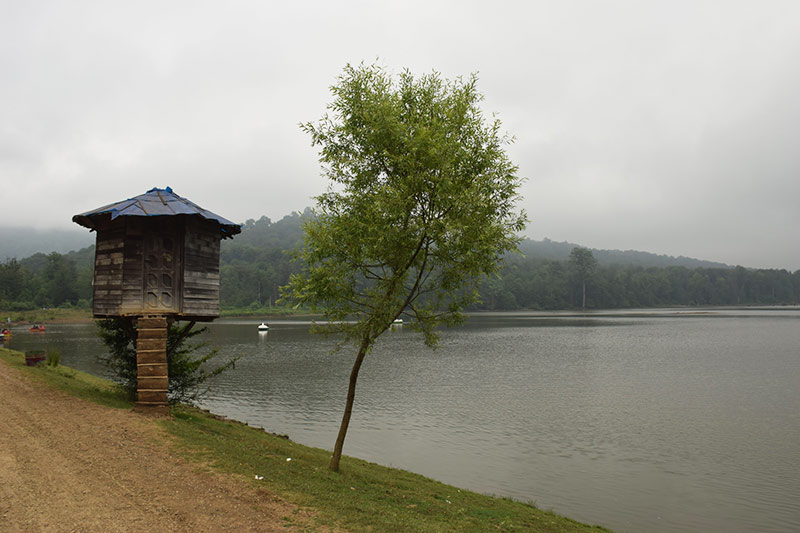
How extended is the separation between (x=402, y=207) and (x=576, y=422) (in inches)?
822

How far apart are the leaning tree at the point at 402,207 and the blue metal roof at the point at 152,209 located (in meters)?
6.36

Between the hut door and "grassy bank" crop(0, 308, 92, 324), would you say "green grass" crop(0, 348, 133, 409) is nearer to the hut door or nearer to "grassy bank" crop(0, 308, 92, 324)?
the hut door

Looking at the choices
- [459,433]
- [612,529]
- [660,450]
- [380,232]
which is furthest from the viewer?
[459,433]

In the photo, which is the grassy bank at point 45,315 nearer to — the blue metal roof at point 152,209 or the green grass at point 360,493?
the blue metal roof at point 152,209

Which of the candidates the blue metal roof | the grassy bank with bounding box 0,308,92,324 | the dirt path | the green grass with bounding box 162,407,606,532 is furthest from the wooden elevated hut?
the grassy bank with bounding box 0,308,92,324

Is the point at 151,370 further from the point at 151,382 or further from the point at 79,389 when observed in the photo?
the point at 79,389

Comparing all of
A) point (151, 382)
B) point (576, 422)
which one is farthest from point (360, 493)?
point (576, 422)

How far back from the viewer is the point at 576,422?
28703 millimetres

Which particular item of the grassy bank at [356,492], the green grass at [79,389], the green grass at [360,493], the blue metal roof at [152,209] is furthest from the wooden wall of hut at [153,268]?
the green grass at [360,493]

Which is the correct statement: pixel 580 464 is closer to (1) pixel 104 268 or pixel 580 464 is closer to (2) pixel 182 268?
(2) pixel 182 268

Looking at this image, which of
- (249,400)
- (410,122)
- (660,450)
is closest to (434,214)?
(410,122)

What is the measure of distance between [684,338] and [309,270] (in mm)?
79351

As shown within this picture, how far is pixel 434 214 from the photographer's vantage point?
48.0 feet

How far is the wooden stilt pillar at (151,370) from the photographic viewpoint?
58.3 feet
